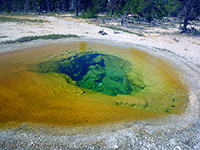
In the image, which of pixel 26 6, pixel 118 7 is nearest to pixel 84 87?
pixel 118 7

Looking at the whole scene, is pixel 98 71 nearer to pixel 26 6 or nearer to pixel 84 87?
pixel 84 87

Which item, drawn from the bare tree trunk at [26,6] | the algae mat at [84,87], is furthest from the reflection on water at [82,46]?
the bare tree trunk at [26,6]

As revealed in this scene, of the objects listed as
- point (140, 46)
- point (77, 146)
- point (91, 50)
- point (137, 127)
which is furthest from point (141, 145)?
point (140, 46)

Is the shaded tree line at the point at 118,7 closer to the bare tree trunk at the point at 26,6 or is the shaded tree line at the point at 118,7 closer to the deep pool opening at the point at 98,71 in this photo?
the bare tree trunk at the point at 26,6

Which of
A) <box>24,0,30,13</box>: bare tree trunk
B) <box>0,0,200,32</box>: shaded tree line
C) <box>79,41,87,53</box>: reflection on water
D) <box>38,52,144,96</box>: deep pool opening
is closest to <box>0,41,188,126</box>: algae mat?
<box>38,52,144,96</box>: deep pool opening

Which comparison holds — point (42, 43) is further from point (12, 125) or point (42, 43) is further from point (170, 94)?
point (170, 94)

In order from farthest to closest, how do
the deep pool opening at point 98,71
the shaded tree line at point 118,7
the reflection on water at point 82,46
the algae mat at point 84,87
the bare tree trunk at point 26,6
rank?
the bare tree trunk at point 26,6
the shaded tree line at point 118,7
the reflection on water at point 82,46
the deep pool opening at point 98,71
the algae mat at point 84,87
